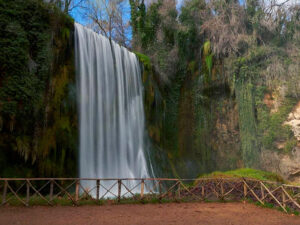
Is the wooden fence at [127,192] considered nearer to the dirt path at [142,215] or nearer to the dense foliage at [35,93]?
the dirt path at [142,215]

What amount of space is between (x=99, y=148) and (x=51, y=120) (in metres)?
3.14

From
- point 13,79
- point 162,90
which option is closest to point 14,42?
point 13,79

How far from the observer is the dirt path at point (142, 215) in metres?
6.84

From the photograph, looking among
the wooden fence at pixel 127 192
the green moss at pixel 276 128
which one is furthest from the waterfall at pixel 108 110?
the green moss at pixel 276 128

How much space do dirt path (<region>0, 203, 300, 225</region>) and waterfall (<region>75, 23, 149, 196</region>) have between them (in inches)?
201

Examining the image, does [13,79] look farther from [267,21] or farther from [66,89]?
[267,21]

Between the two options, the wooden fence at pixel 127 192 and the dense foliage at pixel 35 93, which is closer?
the wooden fence at pixel 127 192

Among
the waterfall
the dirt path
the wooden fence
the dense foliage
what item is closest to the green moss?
the wooden fence

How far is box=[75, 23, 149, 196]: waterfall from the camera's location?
14539 mm

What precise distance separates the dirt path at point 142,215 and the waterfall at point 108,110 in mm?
5094

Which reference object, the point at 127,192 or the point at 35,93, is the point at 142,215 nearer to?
the point at 127,192

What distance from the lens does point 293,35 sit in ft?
73.8

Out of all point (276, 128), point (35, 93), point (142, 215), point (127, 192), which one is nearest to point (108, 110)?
point (35, 93)

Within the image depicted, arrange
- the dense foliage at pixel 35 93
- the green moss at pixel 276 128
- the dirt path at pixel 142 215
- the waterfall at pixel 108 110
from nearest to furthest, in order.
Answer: the dirt path at pixel 142 215 < the dense foliage at pixel 35 93 < the waterfall at pixel 108 110 < the green moss at pixel 276 128
